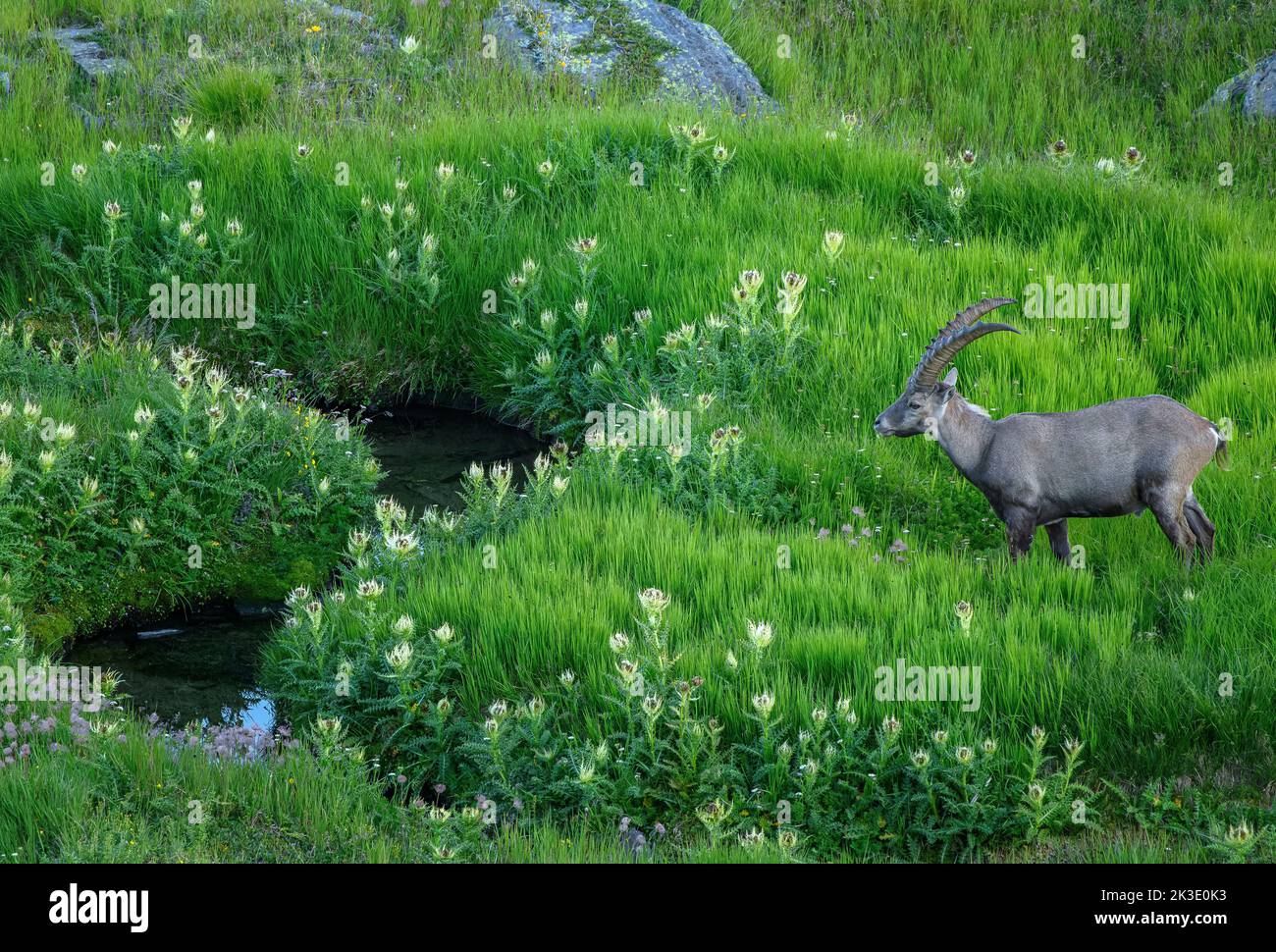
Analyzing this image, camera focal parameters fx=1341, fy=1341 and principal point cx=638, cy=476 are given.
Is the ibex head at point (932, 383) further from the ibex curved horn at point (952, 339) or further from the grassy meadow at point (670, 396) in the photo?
the grassy meadow at point (670, 396)

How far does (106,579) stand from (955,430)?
5.79 metres

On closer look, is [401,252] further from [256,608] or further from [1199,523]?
[1199,523]

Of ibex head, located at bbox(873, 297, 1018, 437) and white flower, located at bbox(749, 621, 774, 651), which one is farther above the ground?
ibex head, located at bbox(873, 297, 1018, 437)

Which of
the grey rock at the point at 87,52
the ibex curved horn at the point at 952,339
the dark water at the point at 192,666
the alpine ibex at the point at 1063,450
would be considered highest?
the grey rock at the point at 87,52

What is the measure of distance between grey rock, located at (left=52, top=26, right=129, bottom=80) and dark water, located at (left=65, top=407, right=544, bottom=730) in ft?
21.9

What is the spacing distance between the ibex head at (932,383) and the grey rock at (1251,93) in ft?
26.9

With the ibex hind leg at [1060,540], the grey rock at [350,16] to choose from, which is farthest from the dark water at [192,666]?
the grey rock at [350,16]

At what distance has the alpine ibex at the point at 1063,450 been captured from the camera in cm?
790

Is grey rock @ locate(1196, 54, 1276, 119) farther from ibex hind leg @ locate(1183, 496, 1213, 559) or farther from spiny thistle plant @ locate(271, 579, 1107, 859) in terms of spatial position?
spiny thistle plant @ locate(271, 579, 1107, 859)

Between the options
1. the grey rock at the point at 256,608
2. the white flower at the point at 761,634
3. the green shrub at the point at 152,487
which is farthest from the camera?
the grey rock at the point at 256,608

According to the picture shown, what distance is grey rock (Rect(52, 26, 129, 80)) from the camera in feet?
49.8

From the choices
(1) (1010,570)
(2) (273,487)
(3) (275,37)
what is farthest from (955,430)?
(3) (275,37)

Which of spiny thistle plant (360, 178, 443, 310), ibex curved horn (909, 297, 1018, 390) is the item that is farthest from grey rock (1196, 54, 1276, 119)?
spiny thistle plant (360, 178, 443, 310)

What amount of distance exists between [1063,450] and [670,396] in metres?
3.36
